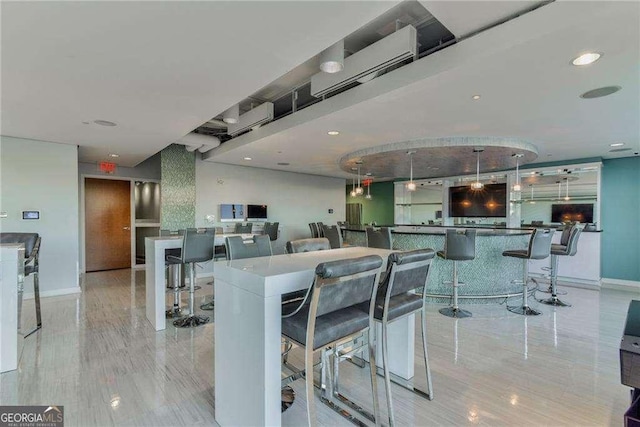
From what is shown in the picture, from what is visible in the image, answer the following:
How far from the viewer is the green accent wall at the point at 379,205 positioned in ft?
35.6

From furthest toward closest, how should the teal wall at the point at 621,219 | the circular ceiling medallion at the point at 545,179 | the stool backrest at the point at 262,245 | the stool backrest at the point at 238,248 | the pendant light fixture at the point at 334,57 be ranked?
the circular ceiling medallion at the point at 545,179, the teal wall at the point at 621,219, the stool backrest at the point at 262,245, the stool backrest at the point at 238,248, the pendant light fixture at the point at 334,57

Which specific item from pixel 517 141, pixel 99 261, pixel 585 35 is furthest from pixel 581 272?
pixel 99 261

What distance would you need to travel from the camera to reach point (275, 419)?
157 cm

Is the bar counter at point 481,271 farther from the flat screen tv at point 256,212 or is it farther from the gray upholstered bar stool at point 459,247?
the flat screen tv at point 256,212

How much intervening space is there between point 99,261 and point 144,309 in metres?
4.09

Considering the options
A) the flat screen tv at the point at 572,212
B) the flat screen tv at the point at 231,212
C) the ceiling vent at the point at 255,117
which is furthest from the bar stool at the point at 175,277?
the flat screen tv at the point at 572,212

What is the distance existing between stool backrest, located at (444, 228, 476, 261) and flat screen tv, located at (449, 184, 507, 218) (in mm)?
4429

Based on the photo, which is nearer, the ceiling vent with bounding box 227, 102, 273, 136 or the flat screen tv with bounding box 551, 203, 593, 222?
the ceiling vent with bounding box 227, 102, 273, 136

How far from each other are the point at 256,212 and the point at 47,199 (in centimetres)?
392

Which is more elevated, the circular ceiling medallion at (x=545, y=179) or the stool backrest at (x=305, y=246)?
the circular ceiling medallion at (x=545, y=179)

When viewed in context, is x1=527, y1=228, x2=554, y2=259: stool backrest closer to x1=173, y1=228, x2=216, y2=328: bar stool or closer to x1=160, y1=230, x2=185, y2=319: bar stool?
x1=173, y1=228, x2=216, y2=328: bar stool

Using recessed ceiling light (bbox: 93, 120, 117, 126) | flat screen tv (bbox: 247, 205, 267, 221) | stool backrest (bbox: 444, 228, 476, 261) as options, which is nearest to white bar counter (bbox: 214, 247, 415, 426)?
stool backrest (bbox: 444, 228, 476, 261)

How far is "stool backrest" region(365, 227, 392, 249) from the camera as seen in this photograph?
4.59m

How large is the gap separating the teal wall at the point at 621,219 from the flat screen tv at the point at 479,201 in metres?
1.90
